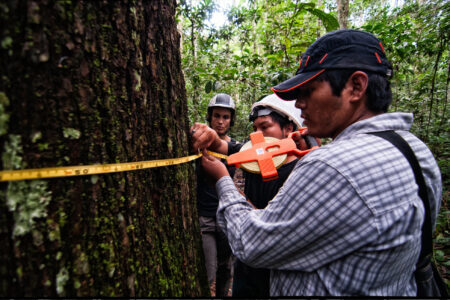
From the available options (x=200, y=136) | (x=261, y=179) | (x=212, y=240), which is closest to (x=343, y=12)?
(x=261, y=179)

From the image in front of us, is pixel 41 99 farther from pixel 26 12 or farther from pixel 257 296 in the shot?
pixel 257 296

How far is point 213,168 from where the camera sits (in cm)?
167

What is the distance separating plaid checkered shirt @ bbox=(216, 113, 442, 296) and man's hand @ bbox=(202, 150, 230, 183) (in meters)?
0.54

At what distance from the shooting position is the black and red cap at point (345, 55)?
126cm

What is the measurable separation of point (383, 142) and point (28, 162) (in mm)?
1394

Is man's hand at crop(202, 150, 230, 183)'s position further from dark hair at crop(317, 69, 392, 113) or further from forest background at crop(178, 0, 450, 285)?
forest background at crop(178, 0, 450, 285)

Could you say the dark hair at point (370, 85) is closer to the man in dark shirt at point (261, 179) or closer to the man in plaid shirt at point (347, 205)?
the man in plaid shirt at point (347, 205)

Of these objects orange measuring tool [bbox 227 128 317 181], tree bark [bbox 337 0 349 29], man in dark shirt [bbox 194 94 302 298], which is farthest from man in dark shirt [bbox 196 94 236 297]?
tree bark [bbox 337 0 349 29]

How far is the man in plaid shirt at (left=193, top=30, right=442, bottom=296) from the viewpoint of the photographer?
3.13ft

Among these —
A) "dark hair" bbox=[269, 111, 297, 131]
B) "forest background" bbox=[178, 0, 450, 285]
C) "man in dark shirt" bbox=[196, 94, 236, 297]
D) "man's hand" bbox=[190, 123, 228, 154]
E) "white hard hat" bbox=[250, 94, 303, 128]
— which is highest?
"forest background" bbox=[178, 0, 450, 285]

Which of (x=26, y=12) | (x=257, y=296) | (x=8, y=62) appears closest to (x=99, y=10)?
(x=26, y=12)

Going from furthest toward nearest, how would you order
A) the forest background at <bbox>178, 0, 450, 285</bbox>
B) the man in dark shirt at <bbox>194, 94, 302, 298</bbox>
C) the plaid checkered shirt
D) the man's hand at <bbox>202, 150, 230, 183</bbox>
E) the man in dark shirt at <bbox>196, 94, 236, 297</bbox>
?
the forest background at <bbox>178, 0, 450, 285</bbox> < the man in dark shirt at <bbox>196, 94, 236, 297</bbox> < the man in dark shirt at <bbox>194, 94, 302, 298</bbox> < the man's hand at <bbox>202, 150, 230, 183</bbox> < the plaid checkered shirt

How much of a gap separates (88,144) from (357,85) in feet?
4.54

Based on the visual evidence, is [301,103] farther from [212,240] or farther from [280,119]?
[212,240]
